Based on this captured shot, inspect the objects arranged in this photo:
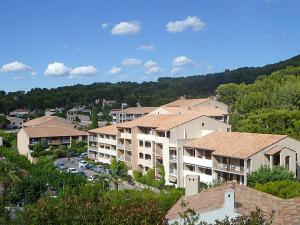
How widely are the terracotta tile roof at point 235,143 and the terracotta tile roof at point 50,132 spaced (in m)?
44.7

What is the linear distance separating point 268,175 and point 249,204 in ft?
59.6

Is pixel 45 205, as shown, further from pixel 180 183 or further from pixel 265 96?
pixel 265 96

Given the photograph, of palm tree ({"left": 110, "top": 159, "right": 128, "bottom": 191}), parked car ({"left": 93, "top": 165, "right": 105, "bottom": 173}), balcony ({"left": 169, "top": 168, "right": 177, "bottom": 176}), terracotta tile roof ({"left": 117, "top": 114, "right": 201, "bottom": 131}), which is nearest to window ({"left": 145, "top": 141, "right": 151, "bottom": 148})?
terracotta tile roof ({"left": 117, "top": 114, "right": 201, "bottom": 131})

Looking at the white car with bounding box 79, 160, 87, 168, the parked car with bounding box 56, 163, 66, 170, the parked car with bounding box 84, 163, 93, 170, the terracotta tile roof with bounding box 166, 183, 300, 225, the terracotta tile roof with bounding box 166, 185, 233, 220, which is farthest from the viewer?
the white car with bounding box 79, 160, 87, 168

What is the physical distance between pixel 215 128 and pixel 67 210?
159 feet

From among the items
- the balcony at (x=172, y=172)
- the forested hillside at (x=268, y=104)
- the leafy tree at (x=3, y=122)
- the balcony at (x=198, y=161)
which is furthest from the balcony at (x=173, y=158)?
the leafy tree at (x=3, y=122)

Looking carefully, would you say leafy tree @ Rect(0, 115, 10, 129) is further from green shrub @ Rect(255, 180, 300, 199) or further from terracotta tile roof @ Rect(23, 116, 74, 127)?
green shrub @ Rect(255, 180, 300, 199)

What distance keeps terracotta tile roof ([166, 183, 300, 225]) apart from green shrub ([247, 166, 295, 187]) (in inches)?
560

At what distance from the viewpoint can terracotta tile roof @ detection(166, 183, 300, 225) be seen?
26208mm

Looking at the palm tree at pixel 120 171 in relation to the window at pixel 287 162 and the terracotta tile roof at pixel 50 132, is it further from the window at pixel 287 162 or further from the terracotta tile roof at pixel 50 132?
the terracotta tile roof at pixel 50 132

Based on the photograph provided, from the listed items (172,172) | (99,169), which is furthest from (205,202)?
(99,169)

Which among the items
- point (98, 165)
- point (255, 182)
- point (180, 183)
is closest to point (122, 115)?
point (98, 165)

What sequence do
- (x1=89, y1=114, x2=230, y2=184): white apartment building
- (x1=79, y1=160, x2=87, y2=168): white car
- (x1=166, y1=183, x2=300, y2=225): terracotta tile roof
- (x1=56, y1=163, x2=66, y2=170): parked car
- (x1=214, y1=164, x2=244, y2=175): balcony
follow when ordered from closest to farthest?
(x1=166, y1=183, x2=300, y2=225): terracotta tile roof, (x1=214, y1=164, x2=244, y2=175): balcony, (x1=89, y1=114, x2=230, y2=184): white apartment building, (x1=56, y1=163, x2=66, y2=170): parked car, (x1=79, y1=160, x2=87, y2=168): white car

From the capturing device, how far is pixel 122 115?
130 metres
